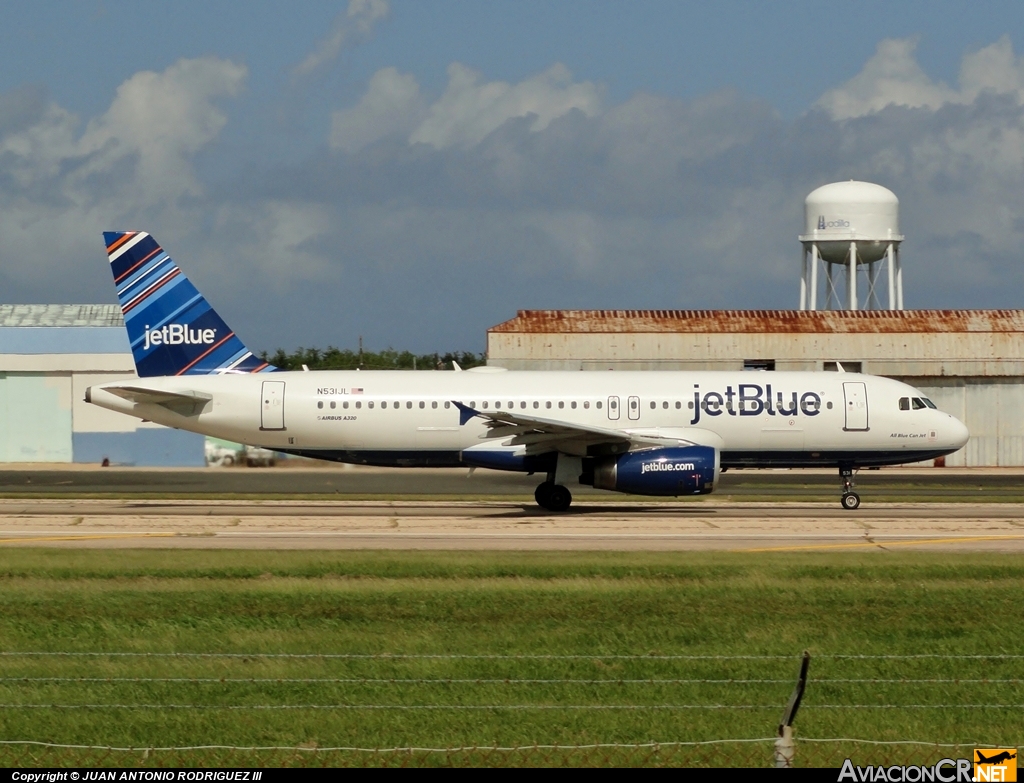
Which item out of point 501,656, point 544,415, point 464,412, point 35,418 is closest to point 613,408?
point 544,415

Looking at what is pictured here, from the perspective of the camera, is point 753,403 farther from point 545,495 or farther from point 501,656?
point 501,656

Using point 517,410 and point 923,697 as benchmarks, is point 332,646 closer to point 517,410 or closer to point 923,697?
point 923,697

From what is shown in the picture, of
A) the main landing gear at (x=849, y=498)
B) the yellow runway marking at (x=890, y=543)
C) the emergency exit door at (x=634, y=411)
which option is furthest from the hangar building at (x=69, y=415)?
the yellow runway marking at (x=890, y=543)

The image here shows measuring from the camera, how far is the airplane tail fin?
3722 cm

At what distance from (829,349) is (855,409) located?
2800 cm

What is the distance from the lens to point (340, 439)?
35812 millimetres

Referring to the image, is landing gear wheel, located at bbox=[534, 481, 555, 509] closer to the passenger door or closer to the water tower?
the passenger door

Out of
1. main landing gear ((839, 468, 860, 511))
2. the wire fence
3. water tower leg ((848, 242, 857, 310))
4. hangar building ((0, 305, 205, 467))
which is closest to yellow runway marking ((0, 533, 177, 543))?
the wire fence

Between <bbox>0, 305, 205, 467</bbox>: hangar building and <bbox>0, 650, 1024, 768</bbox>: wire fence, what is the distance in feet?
172

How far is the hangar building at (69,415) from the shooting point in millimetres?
65688

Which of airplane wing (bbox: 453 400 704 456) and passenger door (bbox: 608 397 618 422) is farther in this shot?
passenger door (bbox: 608 397 618 422)

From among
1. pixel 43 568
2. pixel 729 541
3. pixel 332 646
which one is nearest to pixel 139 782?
pixel 332 646

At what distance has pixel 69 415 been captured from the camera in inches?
2611

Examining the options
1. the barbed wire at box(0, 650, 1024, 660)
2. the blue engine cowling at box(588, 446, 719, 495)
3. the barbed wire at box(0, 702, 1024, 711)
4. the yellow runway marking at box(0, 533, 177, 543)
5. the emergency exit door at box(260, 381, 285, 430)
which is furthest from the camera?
the emergency exit door at box(260, 381, 285, 430)
